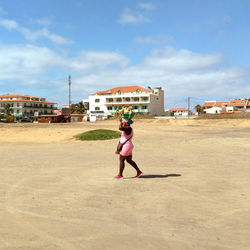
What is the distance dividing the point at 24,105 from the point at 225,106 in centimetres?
7943

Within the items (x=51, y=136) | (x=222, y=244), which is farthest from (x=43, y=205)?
(x=51, y=136)

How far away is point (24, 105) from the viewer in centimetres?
10606

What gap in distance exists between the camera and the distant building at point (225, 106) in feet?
338

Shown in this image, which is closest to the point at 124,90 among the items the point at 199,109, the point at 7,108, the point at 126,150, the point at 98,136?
the point at 199,109

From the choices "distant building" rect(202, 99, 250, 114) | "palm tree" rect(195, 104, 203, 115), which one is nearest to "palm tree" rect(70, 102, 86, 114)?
"palm tree" rect(195, 104, 203, 115)

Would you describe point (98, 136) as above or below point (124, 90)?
below

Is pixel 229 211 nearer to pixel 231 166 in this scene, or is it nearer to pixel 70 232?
pixel 70 232

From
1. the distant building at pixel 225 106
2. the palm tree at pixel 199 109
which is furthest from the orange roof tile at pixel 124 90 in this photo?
the palm tree at pixel 199 109

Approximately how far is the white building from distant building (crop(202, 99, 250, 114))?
25.7 m

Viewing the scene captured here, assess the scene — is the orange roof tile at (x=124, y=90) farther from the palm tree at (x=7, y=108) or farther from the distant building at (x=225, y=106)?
the palm tree at (x=7, y=108)

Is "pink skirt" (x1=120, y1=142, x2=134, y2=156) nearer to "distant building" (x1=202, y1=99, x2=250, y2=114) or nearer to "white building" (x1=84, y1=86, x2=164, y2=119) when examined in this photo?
"white building" (x1=84, y1=86, x2=164, y2=119)

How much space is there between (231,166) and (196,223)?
5.42m

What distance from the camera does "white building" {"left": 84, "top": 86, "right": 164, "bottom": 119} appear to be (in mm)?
87500

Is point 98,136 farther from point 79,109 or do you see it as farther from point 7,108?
point 79,109
